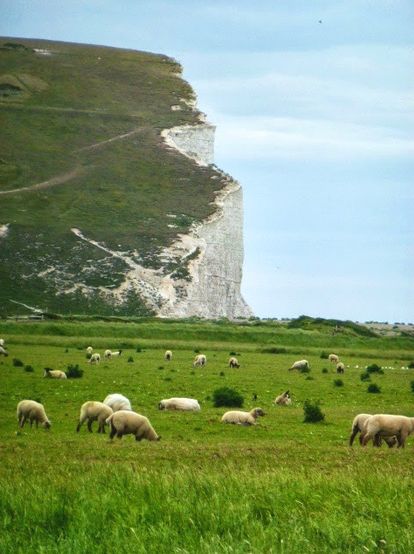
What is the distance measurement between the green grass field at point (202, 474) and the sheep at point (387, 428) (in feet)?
1.16

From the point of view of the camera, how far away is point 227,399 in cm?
3216

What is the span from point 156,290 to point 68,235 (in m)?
13.6

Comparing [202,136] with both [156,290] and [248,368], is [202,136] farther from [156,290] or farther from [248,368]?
[248,368]

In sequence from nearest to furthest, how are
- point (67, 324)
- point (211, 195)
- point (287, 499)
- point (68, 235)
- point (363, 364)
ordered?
point (287, 499) < point (363, 364) < point (67, 324) < point (68, 235) < point (211, 195)

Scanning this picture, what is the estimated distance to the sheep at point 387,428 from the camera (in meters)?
23.3

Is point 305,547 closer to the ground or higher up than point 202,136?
closer to the ground

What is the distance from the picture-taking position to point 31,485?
1394 cm

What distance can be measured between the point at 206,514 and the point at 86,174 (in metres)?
126

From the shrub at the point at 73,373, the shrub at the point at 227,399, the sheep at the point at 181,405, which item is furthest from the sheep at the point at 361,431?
the shrub at the point at 73,373

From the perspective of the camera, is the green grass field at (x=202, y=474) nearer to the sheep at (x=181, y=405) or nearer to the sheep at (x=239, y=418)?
the sheep at (x=181, y=405)

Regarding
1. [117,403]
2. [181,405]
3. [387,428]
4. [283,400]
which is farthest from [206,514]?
[283,400]

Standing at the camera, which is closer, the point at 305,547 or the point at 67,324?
the point at 305,547

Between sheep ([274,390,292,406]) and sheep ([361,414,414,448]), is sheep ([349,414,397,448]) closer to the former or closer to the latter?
sheep ([361,414,414,448])

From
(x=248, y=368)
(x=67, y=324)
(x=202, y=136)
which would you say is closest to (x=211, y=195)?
(x=202, y=136)
